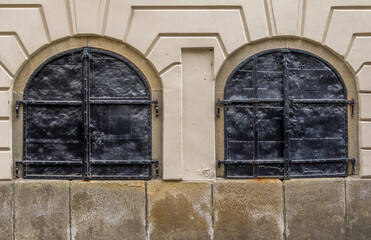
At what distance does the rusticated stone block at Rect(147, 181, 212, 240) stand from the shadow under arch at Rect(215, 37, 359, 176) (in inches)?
18.2

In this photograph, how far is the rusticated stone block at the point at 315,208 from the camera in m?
6.38

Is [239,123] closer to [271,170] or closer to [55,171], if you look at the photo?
[271,170]

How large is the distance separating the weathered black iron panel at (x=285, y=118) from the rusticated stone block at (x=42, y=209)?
7.84 ft

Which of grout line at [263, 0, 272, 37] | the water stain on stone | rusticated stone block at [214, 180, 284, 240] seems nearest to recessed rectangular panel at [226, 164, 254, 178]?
rusticated stone block at [214, 180, 284, 240]

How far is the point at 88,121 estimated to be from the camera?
20.7 feet

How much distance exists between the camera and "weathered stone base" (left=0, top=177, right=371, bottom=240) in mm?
6262

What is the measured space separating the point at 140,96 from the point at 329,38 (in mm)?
2812

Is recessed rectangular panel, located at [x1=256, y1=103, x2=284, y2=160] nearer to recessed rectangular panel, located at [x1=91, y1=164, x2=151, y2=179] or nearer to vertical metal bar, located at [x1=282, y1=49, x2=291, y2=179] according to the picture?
vertical metal bar, located at [x1=282, y1=49, x2=291, y2=179]

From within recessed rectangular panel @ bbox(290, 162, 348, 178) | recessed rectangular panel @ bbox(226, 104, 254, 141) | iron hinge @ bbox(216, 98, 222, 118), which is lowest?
recessed rectangular panel @ bbox(290, 162, 348, 178)

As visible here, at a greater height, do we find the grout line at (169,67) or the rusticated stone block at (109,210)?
the grout line at (169,67)

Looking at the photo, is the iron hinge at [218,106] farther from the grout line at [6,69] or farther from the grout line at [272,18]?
the grout line at [6,69]

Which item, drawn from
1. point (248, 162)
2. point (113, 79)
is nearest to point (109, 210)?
point (113, 79)

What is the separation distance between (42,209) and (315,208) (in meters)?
3.85

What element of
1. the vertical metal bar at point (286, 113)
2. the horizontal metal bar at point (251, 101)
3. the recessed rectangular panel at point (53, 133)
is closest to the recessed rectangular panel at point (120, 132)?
the recessed rectangular panel at point (53, 133)
